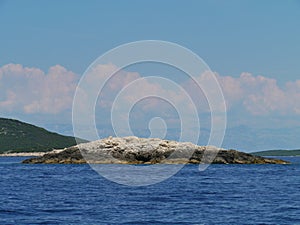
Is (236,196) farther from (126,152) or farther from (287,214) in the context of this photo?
(126,152)

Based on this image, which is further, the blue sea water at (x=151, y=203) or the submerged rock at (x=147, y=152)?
the submerged rock at (x=147, y=152)

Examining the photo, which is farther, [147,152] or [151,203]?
[147,152]

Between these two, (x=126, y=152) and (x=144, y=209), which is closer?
(x=144, y=209)

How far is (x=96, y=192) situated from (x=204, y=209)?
22542mm

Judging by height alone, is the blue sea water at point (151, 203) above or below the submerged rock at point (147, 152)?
below

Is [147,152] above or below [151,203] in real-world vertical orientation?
above

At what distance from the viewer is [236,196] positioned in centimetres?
7262

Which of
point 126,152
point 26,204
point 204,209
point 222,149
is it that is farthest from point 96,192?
point 222,149

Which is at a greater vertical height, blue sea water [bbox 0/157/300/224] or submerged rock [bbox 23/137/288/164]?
submerged rock [bbox 23/137/288/164]

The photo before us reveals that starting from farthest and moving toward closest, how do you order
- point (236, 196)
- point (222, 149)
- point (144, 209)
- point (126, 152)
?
1. point (222, 149)
2. point (126, 152)
3. point (236, 196)
4. point (144, 209)

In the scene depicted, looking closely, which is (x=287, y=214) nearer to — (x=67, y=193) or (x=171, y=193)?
(x=171, y=193)

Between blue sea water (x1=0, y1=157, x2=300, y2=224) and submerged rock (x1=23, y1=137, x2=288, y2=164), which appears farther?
submerged rock (x1=23, y1=137, x2=288, y2=164)

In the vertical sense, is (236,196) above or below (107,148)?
below

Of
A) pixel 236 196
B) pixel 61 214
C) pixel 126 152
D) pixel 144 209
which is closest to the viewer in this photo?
pixel 61 214
